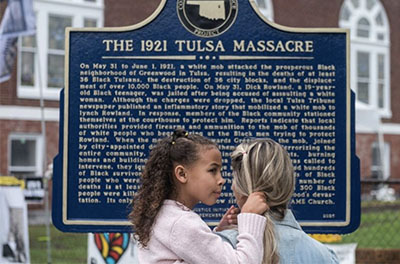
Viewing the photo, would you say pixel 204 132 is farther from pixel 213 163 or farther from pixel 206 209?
pixel 213 163

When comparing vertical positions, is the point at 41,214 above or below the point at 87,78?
below

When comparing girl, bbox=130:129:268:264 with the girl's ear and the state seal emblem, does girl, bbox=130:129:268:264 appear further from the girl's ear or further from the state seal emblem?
the state seal emblem


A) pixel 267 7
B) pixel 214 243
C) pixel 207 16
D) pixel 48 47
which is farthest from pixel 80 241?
pixel 267 7

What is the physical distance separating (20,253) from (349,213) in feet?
18.2

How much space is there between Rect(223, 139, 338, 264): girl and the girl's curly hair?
33 cm

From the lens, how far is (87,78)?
5.39 meters

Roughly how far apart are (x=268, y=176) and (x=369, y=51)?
1070 inches

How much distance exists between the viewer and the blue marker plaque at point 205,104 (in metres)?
5.26

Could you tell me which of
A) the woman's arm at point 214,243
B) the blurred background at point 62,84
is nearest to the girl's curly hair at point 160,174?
the woman's arm at point 214,243

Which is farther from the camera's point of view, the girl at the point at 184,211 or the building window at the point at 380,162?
the building window at the point at 380,162

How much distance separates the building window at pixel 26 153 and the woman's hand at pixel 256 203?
18.8m

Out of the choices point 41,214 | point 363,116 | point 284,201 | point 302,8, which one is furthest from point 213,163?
point 302,8

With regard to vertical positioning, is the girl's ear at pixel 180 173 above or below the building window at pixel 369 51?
below

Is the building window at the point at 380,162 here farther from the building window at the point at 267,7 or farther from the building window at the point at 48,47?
the building window at the point at 48,47
